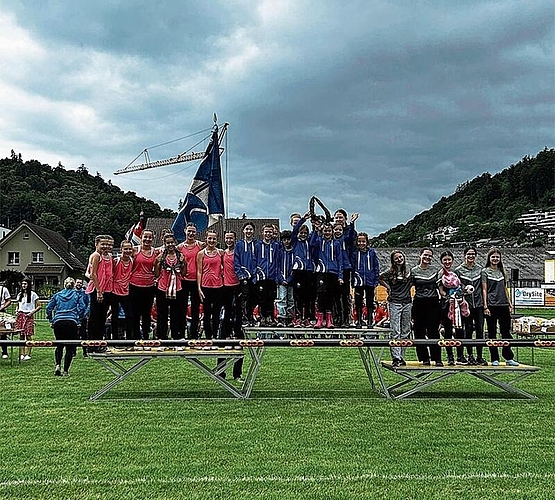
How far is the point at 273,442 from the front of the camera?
7.16 metres

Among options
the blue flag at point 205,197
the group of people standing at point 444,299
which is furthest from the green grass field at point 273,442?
the blue flag at point 205,197

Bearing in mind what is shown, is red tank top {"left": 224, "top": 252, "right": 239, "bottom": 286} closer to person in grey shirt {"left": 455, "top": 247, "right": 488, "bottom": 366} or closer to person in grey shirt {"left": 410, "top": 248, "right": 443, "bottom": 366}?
person in grey shirt {"left": 410, "top": 248, "right": 443, "bottom": 366}

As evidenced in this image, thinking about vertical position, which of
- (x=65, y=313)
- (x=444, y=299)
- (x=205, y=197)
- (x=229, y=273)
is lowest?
(x=65, y=313)

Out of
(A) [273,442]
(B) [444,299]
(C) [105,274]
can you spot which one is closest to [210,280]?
(C) [105,274]

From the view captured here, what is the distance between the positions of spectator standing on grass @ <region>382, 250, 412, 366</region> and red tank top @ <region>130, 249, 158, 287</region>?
354 centimetres

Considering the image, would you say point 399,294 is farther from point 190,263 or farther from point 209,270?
point 190,263

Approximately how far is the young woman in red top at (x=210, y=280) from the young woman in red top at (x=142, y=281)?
29.1 inches

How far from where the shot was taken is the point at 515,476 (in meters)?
5.94

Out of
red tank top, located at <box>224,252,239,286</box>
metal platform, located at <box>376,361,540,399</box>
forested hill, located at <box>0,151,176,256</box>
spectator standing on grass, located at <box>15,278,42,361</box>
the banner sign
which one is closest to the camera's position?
metal platform, located at <box>376,361,540,399</box>

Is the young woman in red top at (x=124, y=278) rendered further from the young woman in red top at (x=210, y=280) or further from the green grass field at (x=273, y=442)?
the green grass field at (x=273, y=442)

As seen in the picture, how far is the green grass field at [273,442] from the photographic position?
561 centimetres

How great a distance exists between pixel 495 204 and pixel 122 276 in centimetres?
11711

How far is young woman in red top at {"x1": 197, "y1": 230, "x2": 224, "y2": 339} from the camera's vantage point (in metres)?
10.9

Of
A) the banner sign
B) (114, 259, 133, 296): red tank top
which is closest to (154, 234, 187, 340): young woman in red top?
(114, 259, 133, 296): red tank top
